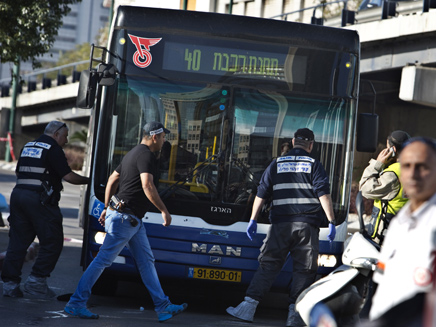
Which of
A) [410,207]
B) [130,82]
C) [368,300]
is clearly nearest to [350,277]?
[368,300]

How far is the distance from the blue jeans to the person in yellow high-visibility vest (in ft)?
6.44

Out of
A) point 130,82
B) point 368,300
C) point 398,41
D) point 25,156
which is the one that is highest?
point 398,41

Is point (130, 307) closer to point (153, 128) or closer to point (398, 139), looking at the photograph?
point (153, 128)

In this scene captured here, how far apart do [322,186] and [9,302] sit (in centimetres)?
304

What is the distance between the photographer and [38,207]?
315 inches

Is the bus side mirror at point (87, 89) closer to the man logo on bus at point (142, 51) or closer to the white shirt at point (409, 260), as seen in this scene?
the man logo on bus at point (142, 51)

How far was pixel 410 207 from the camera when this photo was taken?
317cm

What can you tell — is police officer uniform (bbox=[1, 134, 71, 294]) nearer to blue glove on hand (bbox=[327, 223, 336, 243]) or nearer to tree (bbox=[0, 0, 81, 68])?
blue glove on hand (bbox=[327, 223, 336, 243])

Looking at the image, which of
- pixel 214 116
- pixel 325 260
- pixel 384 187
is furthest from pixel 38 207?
pixel 384 187

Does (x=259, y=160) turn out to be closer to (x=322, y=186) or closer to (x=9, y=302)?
(x=322, y=186)

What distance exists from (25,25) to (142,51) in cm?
955

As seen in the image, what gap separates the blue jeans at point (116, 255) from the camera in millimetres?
7137

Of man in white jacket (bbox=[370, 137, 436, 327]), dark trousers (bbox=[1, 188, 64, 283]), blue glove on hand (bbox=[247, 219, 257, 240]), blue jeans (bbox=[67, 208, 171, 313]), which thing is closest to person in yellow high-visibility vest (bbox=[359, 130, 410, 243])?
blue glove on hand (bbox=[247, 219, 257, 240])

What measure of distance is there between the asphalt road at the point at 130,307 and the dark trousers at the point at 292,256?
41cm
